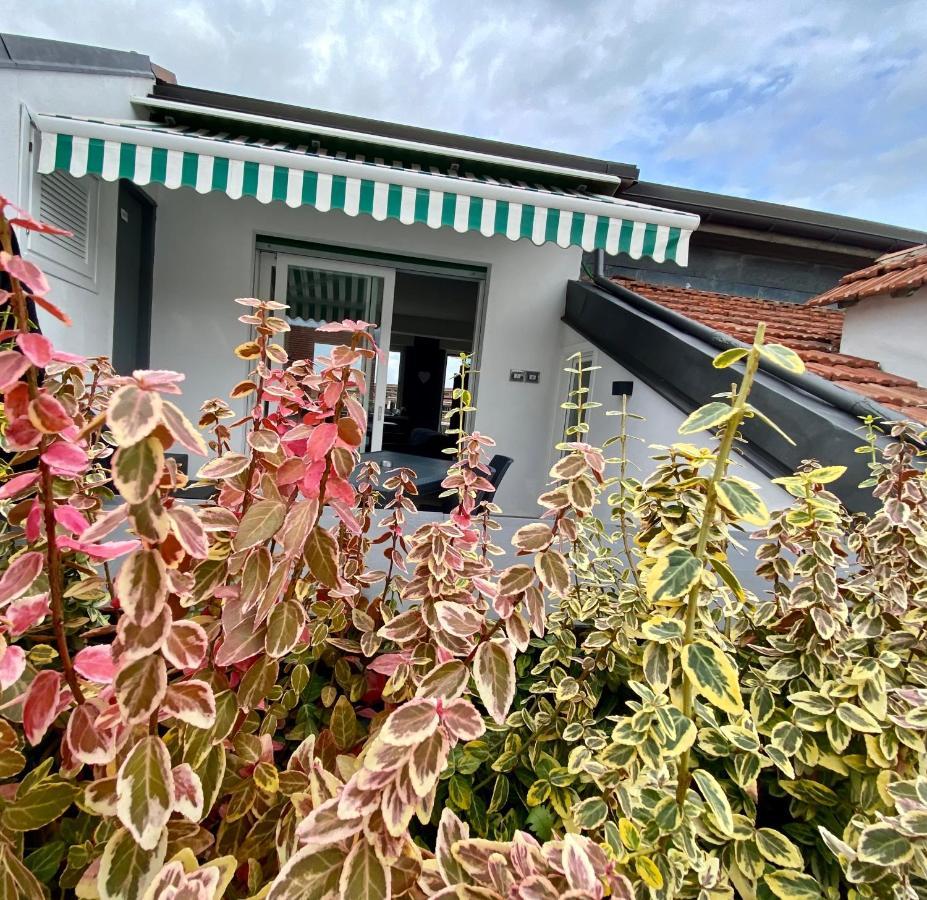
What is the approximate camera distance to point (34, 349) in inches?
25.0

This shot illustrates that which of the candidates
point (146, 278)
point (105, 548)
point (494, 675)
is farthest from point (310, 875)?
point (146, 278)

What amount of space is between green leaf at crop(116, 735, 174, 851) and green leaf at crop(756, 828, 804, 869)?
0.95 metres

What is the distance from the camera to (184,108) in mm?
4676

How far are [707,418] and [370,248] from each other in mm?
5897

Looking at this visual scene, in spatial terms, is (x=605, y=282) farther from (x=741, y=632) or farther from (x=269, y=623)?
(x=269, y=623)

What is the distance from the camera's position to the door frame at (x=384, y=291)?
5.98 metres

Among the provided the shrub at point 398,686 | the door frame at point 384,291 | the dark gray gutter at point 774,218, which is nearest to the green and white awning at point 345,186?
the door frame at point 384,291

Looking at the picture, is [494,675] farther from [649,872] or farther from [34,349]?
[34,349]

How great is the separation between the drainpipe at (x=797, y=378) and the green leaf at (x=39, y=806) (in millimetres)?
2165

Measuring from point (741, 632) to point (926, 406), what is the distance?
9.01 feet

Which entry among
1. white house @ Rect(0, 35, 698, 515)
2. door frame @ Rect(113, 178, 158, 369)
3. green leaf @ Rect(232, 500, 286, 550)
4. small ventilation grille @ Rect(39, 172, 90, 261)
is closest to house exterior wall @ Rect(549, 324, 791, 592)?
white house @ Rect(0, 35, 698, 515)

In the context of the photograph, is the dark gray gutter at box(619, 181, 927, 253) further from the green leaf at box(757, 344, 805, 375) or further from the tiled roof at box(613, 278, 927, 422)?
the green leaf at box(757, 344, 805, 375)

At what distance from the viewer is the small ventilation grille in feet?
13.0

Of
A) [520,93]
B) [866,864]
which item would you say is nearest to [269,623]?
[866,864]
